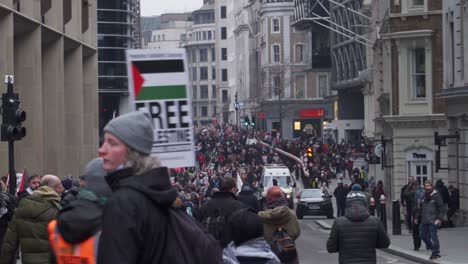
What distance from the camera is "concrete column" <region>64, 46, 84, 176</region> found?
188 ft

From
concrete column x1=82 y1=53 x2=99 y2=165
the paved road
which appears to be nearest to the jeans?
the paved road

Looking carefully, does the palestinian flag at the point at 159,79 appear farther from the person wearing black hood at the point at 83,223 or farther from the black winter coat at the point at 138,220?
the black winter coat at the point at 138,220

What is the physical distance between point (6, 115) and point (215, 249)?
18723 mm

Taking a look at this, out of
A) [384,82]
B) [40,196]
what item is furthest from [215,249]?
[384,82]

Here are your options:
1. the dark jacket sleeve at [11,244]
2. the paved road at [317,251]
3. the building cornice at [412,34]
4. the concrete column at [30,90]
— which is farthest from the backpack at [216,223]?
the concrete column at [30,90]

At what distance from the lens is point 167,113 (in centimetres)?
831

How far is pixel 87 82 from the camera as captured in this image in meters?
63.2

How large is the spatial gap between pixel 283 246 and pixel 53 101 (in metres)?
40.6

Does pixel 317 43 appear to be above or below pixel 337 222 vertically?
above

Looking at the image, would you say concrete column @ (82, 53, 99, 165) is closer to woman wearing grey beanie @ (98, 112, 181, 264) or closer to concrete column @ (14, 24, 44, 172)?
concrete column @ (14, 24, 44, 172)

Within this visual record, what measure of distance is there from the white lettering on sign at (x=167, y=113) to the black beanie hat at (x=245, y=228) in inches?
81.5

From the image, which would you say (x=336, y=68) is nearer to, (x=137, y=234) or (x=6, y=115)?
(x=6, y=115)

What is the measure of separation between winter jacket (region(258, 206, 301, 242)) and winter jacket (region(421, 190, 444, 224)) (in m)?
13.2

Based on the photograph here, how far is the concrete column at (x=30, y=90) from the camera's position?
153ft
